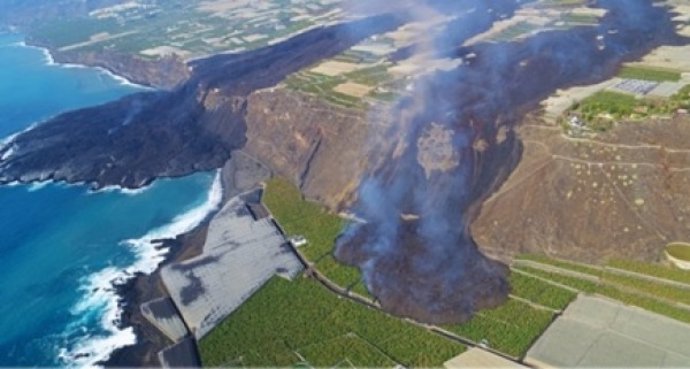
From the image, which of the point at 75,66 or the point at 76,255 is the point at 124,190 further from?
the point at 75,66

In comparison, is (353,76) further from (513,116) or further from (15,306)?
(15,306)

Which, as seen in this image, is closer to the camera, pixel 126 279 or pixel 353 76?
pixel 126 279

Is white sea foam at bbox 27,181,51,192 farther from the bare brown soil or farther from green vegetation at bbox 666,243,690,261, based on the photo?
green vegetation at bbox 666,243,690,261

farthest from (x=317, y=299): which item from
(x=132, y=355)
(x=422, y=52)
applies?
(x=422, y=52)

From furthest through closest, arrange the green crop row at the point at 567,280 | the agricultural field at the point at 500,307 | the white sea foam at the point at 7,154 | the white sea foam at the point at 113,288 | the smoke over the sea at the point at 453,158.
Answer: the white sea foam at the point at 7,154
the smoke over the sea at the point at 453,158
the white sea foam at the point at 113,288
the green crop row at the point at 567,280
the agricultural field at the point at 500,307

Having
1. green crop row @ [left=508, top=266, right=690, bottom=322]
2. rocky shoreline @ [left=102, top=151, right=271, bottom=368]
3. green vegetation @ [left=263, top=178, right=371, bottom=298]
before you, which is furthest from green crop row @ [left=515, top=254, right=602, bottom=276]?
rocky shoreline @ [left=102, top=151, right=271, bottom=368]

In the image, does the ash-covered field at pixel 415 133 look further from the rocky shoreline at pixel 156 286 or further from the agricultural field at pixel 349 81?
the rocky shoreline at pixel 156 286

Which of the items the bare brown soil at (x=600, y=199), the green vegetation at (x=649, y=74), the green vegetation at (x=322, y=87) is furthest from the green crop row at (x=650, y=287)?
the green vegetation at (x=322, y=87)
